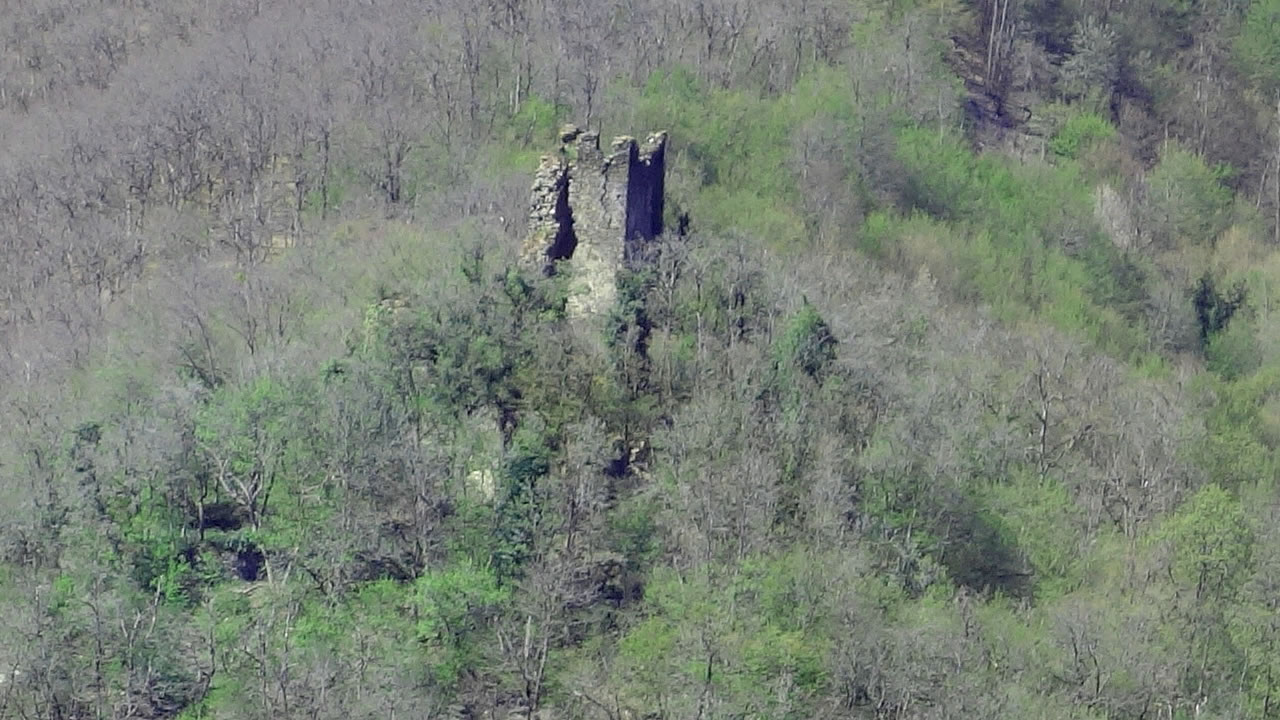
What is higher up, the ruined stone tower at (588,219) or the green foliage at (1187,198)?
the ruined stone tower at (588,219)

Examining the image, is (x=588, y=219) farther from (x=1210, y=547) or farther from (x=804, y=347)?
(x=1210, y=547)

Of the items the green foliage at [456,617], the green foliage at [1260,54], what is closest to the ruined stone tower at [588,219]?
the green foliage at [456,617]

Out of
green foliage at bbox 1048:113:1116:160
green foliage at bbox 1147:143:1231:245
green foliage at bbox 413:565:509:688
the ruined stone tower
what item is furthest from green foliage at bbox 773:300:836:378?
green foliage at bbox 1048:113:1116:160

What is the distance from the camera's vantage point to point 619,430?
147 feet

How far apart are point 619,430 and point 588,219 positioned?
3.93 metres

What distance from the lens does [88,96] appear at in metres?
86.0

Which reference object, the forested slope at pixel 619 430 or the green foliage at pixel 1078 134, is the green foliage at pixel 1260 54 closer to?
the green foliage at pixel 1078 134

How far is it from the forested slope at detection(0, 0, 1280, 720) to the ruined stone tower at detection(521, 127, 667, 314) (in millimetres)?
416

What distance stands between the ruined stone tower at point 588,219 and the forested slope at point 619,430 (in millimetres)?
416

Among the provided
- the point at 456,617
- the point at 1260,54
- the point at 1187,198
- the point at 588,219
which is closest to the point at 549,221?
the point at 588,219

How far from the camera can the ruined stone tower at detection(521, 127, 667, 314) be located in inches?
1800

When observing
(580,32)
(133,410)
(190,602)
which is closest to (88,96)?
(580,32)

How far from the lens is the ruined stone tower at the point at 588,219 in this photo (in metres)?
45.7

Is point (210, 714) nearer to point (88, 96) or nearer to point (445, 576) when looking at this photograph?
point (445, 576)
